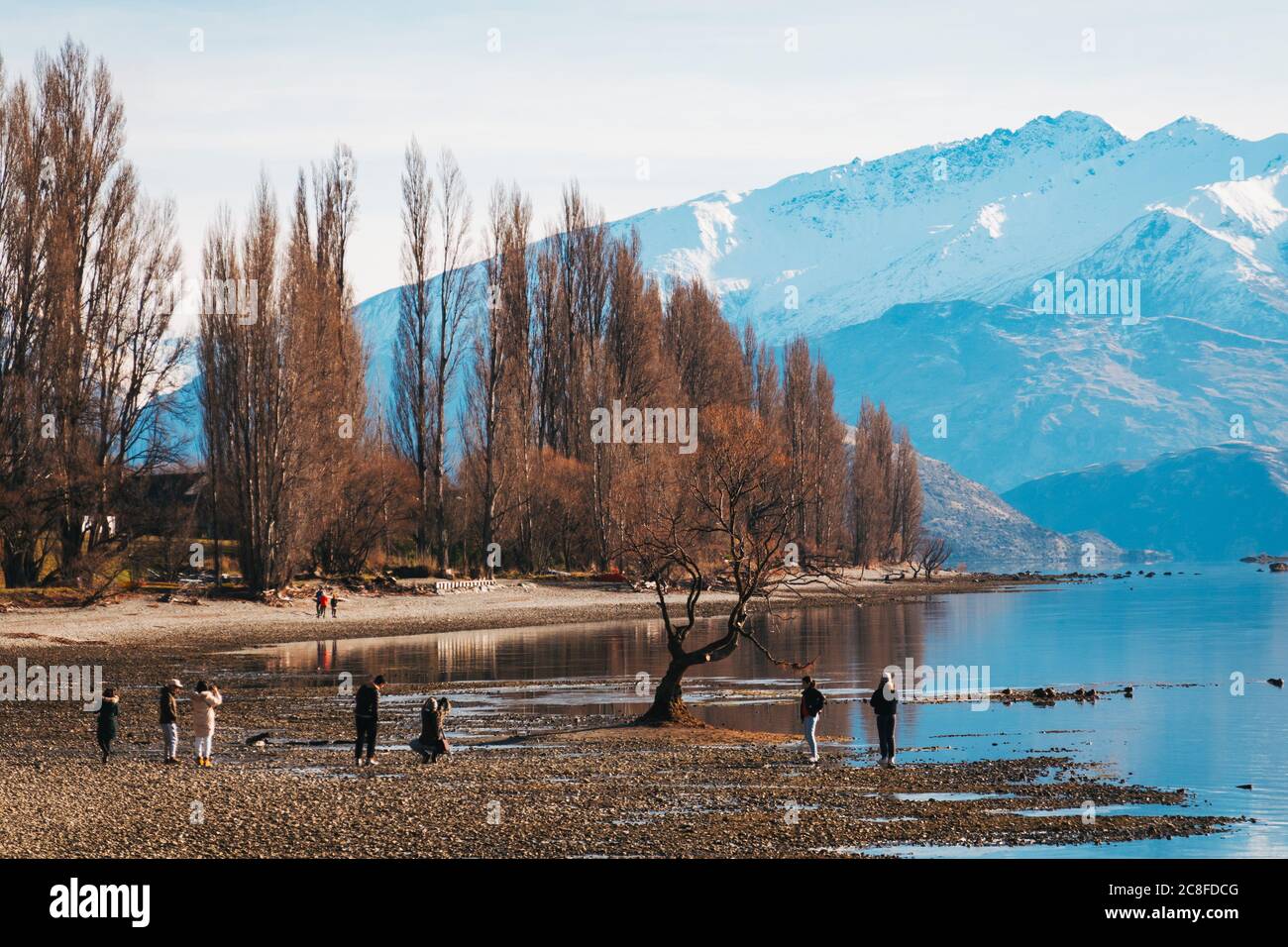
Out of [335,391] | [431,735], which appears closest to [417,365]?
[335,391]

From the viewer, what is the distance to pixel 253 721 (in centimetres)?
3522

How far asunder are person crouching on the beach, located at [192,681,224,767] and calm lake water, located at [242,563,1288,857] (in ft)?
35.3

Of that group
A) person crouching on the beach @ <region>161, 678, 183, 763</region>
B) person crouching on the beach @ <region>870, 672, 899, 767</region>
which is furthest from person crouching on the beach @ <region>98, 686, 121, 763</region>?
person crouching on the beach @ <region>870, 672, 899, 767</region>

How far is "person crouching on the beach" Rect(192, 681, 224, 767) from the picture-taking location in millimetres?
27656

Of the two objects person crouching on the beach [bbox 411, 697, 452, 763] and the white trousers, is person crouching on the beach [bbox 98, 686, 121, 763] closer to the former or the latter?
person crouching on the beach [bbox 411, 697, 452, 763]

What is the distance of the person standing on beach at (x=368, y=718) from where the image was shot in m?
27.6

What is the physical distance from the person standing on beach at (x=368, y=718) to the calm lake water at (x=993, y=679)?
963 cm

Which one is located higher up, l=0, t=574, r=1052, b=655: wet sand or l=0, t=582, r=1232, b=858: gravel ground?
l=0, t=574, r=1052, b=655: wet sand

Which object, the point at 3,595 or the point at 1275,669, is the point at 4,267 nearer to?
the point at 3,595
